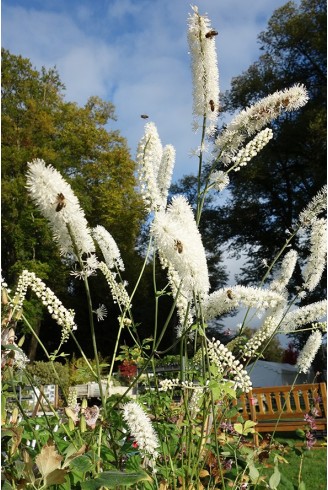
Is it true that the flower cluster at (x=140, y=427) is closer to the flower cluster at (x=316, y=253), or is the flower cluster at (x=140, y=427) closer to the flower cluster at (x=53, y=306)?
the flower cluster at (x=53, y=306)

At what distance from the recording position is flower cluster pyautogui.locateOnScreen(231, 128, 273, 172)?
6.11 ft

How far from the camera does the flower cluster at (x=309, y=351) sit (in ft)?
7.16

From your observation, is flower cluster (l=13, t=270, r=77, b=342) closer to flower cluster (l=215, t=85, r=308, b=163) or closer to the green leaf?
the green leaf

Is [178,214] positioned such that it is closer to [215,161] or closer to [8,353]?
[215,161]

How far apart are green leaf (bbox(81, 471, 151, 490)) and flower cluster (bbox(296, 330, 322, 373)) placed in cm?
119

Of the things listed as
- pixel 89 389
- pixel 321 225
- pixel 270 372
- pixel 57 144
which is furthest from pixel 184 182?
pixel 321 225

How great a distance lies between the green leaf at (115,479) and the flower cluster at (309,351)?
119cm

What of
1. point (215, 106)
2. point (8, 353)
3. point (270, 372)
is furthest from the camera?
point (270, 372)

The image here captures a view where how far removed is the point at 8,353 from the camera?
155cm

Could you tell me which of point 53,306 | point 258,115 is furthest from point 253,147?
point 53,306

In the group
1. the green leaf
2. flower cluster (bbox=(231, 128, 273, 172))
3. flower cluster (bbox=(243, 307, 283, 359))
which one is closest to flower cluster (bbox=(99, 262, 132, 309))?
flower cluster (bbox=(243, 307, 283, 359))

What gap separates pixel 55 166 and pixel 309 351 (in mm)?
18890

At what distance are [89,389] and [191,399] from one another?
22.0ft

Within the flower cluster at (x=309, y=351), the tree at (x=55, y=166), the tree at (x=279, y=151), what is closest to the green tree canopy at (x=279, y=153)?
the tree at (x=279, y=151)
